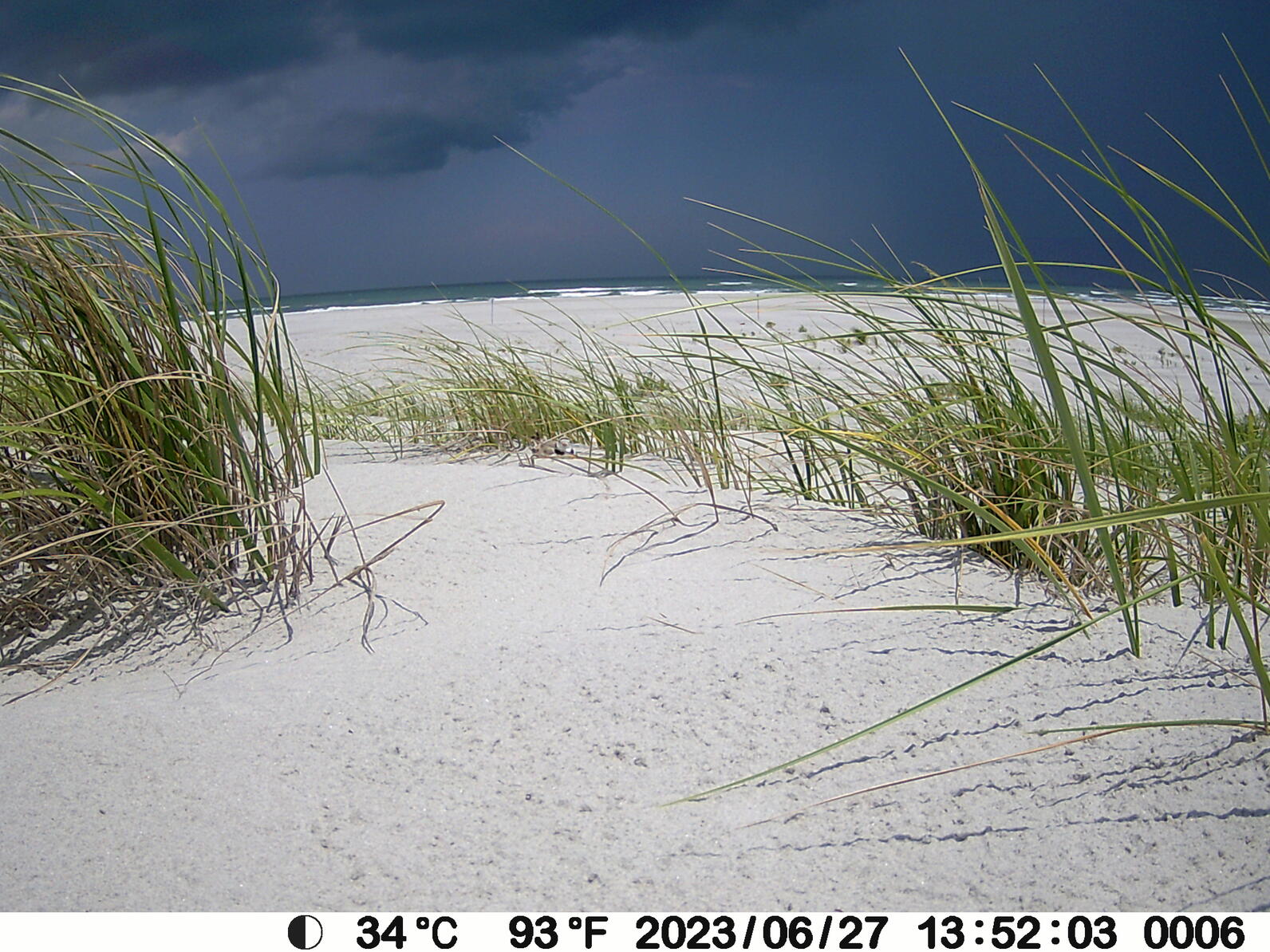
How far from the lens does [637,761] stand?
0.94 m

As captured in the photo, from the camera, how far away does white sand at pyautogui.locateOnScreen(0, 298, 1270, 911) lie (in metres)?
0.78

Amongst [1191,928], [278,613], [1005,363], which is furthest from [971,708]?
[278,613]

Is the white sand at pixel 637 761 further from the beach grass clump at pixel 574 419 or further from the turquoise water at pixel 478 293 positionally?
the turquoise water at pixel 478 293

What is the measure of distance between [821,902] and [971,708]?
1.02 feet

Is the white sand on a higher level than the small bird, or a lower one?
lower

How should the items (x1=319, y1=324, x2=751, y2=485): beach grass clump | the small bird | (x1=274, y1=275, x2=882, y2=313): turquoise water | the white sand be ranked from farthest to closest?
(x1=274, y1=275, x2=882, y2=313): turquoise water
the small bird
(x1=319, y1=324, x2=751, y2=485): beach grass clump
the white sand

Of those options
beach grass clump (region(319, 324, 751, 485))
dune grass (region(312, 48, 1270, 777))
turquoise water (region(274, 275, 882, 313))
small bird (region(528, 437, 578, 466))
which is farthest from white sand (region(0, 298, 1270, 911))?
turquoise water (region(274, 275, 882, 313))

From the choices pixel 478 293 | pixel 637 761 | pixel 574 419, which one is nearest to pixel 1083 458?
pixel 637 761

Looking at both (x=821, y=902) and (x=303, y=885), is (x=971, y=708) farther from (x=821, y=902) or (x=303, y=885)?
(x=303, y=885)

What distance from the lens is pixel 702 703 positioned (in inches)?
40.2

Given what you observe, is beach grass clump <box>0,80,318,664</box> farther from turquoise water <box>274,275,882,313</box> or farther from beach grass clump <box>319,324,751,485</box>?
turquoise water <box>274,275,882,313</box>

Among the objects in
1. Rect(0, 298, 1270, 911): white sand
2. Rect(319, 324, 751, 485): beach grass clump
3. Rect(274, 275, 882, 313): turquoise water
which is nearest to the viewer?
Rect(0, 298, 1270, 911): white sand

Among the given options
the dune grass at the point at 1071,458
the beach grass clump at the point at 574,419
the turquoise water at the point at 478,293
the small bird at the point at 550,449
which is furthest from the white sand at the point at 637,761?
the turquoise water at the point at 478,293

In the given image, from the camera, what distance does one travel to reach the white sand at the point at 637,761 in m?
0.78
